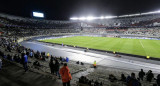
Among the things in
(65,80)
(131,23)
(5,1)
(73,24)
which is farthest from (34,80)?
(73,24)

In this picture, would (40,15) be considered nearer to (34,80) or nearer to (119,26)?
(119,26)

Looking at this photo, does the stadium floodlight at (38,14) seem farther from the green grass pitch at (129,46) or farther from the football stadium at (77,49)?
the green grass pitch at (129,46)

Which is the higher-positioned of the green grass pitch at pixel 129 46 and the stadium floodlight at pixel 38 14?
the stadium floodlight at pixel 38 14

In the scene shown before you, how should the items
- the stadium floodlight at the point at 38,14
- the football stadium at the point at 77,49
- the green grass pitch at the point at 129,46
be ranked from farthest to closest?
the stadium floodlight at the point at 38,14
the green grass pitch at the point at 129,46
the football stadium at the point at 77,49

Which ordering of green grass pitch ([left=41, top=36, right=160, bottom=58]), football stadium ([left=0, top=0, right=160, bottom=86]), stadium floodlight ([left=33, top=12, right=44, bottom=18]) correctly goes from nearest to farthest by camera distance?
football stadium ([left=0, top=0, right=160, bottom=86])
green grass pitch ([left=41, top=36, right=160, bottom=58])
stadium floodlight ([left=33, top=12, right=44, bottom=18])

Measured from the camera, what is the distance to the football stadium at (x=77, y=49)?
711cm

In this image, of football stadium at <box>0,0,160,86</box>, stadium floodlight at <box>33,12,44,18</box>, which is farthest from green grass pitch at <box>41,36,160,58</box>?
stadium floodlight at <box>33,12,44,18</box>

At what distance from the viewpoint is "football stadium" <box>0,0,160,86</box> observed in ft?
23.3

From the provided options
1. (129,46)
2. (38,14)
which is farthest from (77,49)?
(38,14)

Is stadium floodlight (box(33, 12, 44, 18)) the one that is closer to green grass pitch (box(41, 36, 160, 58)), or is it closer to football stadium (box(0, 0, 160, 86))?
football stadium (box(0, 0, 160, 86))

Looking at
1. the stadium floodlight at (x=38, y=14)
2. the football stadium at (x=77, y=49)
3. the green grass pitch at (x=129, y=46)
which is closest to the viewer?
the football stadium at (x=77, y=49)

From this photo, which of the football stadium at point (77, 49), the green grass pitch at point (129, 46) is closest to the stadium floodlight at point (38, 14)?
the football stadium at point (77, 49)

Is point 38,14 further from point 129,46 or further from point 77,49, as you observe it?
point 129,46

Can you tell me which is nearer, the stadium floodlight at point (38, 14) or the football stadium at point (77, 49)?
the football stadium at point (77, 49)
